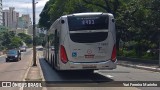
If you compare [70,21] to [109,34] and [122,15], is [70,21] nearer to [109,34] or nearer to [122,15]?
[109,34]

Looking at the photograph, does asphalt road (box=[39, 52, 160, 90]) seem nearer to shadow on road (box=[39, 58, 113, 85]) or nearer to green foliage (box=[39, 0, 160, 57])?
shadow on road (box=[39, 58, 113, 85])

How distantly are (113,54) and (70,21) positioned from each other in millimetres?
2754

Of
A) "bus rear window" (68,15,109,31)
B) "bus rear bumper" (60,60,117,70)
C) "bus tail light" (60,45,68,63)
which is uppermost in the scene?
"bus rear window" (68,15,109,31)

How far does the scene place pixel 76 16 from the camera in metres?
20.0

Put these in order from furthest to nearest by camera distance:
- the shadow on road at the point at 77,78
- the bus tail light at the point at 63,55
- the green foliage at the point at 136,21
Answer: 1. the green foliage at the point at 136,21
2. the bus tail light at the point at 63,55
3. the shadow on road at the point at 77,78

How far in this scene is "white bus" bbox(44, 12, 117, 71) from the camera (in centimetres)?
1947

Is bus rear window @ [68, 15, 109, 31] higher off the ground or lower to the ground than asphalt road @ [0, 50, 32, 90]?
higher

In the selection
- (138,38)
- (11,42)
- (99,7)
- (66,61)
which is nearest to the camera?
(66,61)

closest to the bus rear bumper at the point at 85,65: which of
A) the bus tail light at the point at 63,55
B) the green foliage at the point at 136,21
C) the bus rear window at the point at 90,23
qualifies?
the bus tail light at the point at 63,55

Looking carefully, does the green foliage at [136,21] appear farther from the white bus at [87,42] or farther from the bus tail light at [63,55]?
the bus tail light at [63,55]

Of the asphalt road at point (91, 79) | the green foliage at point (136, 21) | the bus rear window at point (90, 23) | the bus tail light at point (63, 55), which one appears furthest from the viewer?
the green foliage at point (136, 21)

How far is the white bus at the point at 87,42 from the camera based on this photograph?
63.9 ft

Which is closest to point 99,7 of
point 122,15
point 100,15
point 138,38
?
point 122,15

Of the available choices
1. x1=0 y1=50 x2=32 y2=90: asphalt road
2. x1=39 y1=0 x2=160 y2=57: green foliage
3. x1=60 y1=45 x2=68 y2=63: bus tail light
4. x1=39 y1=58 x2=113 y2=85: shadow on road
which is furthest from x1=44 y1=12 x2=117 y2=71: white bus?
x1=39 y1=0 x2=160 y2=57: green foliage
